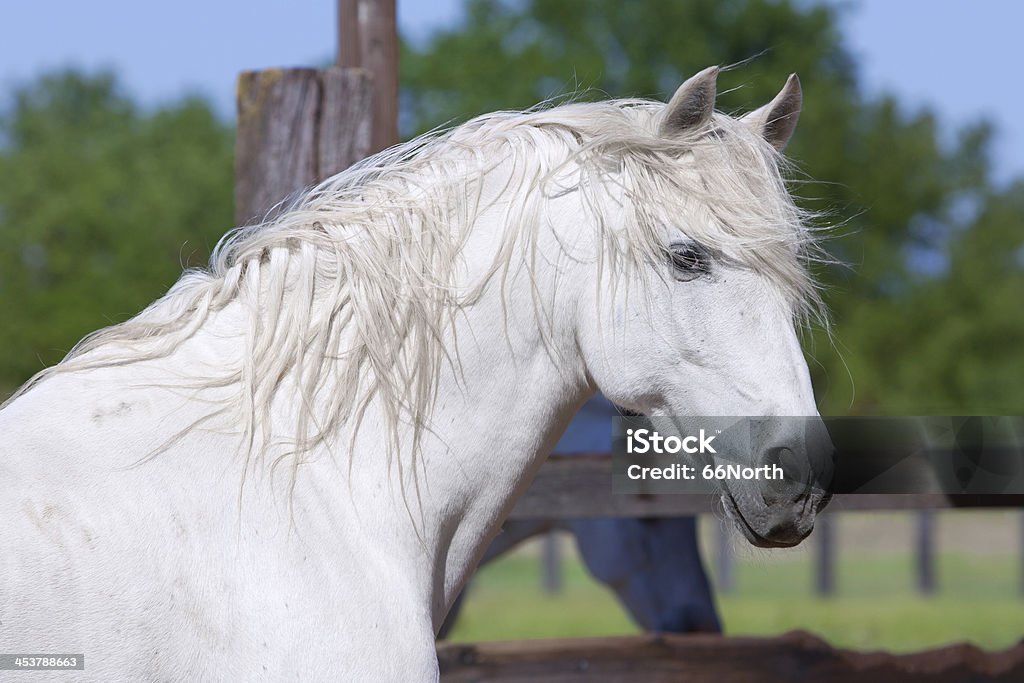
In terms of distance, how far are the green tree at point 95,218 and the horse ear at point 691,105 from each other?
1822 cm

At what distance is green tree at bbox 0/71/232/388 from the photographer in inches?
856

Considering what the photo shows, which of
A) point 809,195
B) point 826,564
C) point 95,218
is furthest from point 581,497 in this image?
point 95,218

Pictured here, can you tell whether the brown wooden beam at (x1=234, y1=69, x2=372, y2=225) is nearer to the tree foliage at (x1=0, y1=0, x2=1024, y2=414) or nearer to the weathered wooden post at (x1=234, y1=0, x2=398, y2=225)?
the weathered wooden post at (x1=234, y1=0, x2=398, y2=225)

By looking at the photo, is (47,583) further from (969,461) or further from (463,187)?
(969,461)

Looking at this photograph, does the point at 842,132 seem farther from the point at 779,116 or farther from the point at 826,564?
the point at 779,116

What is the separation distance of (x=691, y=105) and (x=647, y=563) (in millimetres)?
3074

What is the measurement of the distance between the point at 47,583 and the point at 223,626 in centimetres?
29

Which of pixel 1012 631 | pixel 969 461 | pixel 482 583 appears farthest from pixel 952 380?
pixel 969 461

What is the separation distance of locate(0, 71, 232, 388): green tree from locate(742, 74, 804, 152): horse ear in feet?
59.6

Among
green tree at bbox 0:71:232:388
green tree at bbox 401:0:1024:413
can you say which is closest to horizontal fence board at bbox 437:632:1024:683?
green tree at bbox 401:0:1024:413

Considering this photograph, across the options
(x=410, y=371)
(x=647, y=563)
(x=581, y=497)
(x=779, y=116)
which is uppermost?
(x=779, y=116)

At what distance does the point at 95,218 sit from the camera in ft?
80.4

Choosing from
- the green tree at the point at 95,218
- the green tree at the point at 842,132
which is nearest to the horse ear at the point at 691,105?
the green tree at the point at 842,132

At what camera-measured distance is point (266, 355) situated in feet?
6.35
